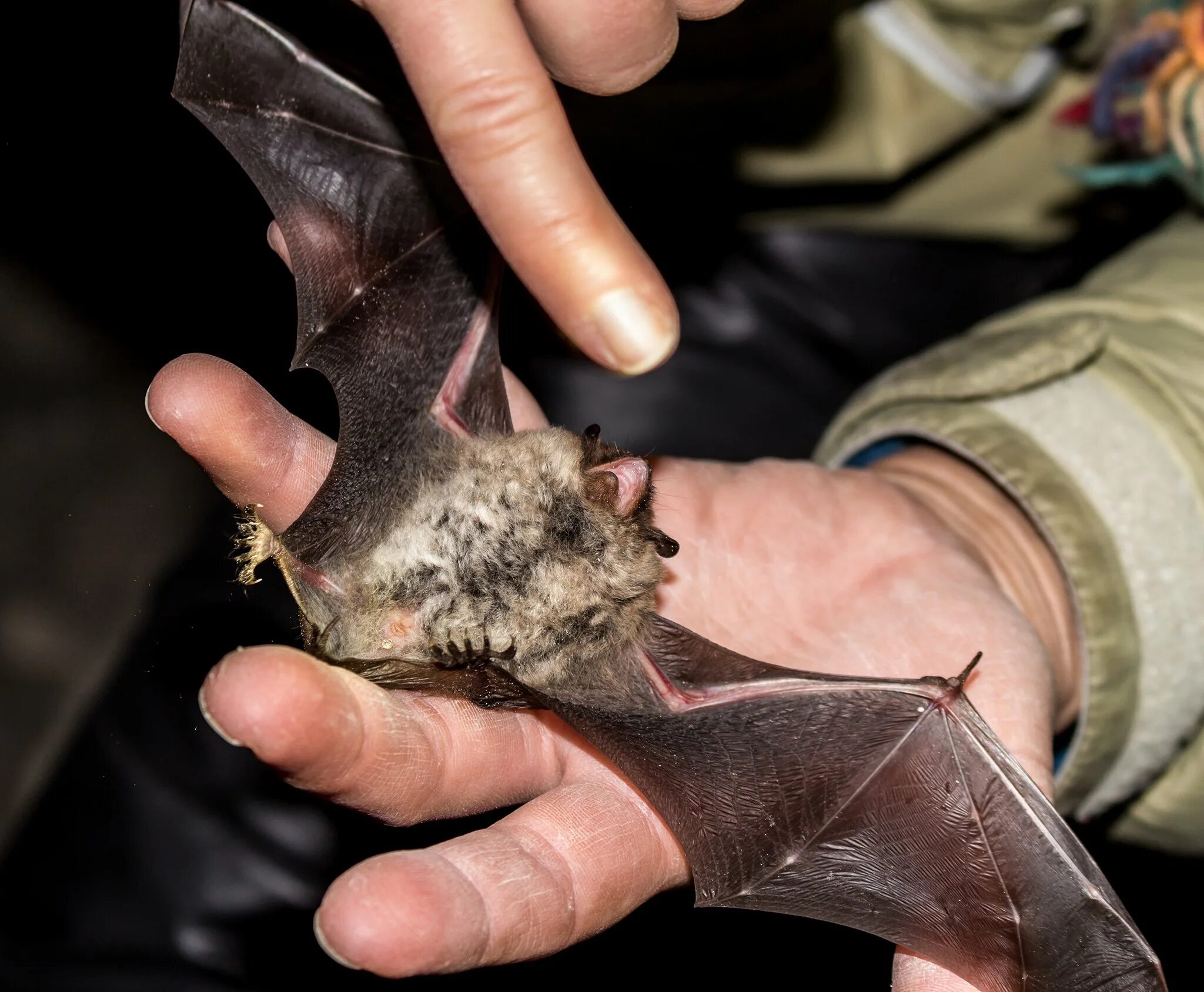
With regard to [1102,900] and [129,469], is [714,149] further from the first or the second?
[1102,900]

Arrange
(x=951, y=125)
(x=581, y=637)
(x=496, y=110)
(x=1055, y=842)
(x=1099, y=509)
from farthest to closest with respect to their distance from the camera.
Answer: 1. (x=951, y=125)
2. (x=1099, y=509)
3. (x=581, y=637)
4. (x=1055, y=842)
5. (x=496, y=110)

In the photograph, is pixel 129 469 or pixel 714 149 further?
pixel 714 149

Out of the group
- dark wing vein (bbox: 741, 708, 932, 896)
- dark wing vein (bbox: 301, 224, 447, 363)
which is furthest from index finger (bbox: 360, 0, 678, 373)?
dark wing vein (bbox: 741, 708, 932, 896)

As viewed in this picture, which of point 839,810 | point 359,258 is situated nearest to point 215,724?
point 359,258

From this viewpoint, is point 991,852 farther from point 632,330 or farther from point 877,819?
point 632,330

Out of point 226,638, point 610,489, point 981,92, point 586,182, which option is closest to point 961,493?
point 610,489

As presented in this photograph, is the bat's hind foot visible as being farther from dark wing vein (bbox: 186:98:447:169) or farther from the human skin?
dark wing vein (bbox: 186:98:447:169)
